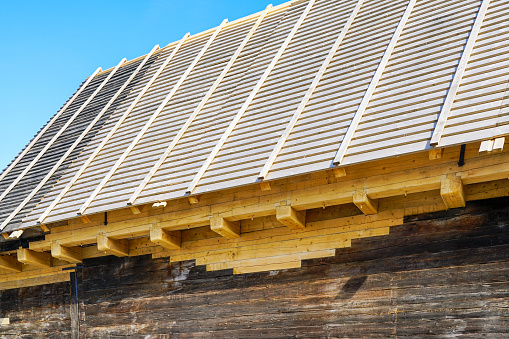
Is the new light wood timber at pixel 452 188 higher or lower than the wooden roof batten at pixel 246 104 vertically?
lower

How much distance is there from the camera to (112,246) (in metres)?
9.07

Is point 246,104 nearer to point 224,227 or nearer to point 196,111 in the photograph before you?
point 196,111

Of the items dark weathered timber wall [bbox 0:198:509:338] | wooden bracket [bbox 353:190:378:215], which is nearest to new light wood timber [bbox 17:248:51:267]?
dark weathered timber wall [bbox 0:198:509:338]

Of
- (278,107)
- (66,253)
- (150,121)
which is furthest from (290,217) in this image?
(66,253)

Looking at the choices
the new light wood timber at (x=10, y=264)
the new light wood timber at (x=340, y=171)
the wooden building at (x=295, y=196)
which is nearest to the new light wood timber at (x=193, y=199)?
the wooden building at (x=295, y=196)

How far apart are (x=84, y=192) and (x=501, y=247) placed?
247 inches

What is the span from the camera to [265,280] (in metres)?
7.88

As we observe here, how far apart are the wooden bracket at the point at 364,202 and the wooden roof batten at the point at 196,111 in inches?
127

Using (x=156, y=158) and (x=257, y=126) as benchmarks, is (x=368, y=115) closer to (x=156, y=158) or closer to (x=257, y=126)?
(x=257, y=126)

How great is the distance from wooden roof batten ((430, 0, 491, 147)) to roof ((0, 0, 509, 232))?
0.02 meters

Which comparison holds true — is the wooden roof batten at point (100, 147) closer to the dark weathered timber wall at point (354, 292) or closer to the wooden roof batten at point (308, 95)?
the dark weathered timber wall at point (354, 292)

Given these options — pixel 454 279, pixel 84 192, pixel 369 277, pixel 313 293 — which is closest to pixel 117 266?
pixel 84 192

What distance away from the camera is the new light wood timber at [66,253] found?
9.49 m

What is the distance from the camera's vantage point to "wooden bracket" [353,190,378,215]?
6918 millimetres
